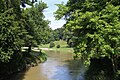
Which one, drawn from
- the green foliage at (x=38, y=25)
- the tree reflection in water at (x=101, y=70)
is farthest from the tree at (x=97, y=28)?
the green foliage at (x=38, y=25)

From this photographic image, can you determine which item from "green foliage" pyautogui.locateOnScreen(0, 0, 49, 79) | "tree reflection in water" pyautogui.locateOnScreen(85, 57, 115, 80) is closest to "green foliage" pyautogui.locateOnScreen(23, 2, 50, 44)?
"green foliage" pyautogui.locateOnScreen(0, 0, 49, 79)

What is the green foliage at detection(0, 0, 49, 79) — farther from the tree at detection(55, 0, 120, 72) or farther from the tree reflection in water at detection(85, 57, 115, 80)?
the tree reflection in water at detection(85, 57, 115, 80)

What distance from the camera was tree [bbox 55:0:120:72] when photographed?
19.9m

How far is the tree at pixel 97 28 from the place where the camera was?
65.4 feet

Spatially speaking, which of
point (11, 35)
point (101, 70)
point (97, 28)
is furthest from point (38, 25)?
point (97, 28)

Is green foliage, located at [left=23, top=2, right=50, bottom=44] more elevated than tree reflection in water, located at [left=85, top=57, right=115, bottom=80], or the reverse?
green foliage, located at [left=23, top=2, right=50, bottom=44]

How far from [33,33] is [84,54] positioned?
23.2 m

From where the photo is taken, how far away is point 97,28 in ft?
67.4

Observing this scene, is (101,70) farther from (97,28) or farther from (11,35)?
(11,35)

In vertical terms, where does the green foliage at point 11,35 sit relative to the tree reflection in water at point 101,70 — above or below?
above

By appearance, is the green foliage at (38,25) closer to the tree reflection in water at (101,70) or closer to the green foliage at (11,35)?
the green foliage at (11,35)

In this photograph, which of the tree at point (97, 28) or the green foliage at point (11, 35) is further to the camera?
the green foliage at point (11, 35)

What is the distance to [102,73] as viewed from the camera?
2328 centimetres

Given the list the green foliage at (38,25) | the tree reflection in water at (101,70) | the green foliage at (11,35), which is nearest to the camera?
the green foliage at (11,35)
